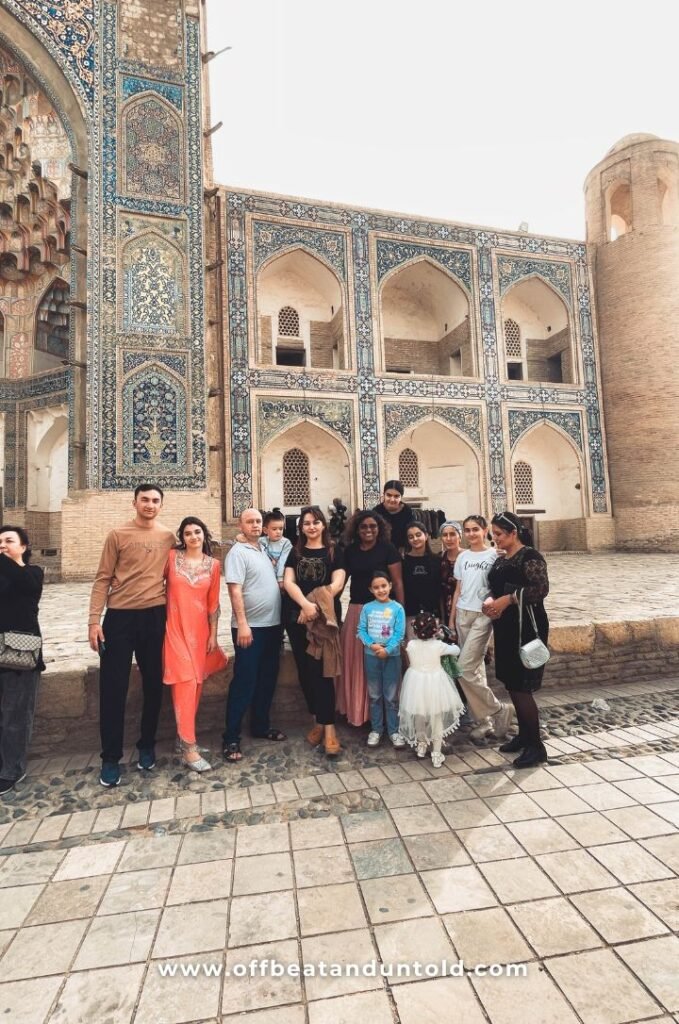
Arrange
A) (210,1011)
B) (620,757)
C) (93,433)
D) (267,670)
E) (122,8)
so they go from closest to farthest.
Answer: (210,1011)
(620,757)
(267,670)
(93,433)
(122,8)

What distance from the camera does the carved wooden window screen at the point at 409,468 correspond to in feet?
54.3

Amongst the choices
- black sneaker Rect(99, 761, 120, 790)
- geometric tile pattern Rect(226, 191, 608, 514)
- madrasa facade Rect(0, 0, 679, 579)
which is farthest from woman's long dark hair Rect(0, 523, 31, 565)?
geometric tile pattern Rect(226, 191, 608, 514)

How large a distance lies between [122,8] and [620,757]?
1650 centimetres

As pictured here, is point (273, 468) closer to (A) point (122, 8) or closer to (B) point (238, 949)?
(A) point (122, 8)

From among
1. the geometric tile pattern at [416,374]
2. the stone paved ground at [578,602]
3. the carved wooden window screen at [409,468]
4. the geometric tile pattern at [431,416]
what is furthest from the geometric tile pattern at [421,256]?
the stone paved ground at [578,602]

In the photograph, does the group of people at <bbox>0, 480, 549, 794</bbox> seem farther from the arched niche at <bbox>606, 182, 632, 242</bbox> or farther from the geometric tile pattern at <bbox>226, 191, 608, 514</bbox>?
the arched niche at <bbox>606, 182, 632, 242</bbox>

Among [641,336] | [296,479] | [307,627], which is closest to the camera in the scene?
[307,627]

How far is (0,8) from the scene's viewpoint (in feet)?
37.1

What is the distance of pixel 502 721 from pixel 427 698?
708mm

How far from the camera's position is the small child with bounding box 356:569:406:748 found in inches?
135

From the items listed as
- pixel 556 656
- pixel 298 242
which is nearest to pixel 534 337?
pixel 298 242

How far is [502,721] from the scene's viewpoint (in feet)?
11.8

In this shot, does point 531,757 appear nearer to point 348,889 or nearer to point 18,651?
point 348,889

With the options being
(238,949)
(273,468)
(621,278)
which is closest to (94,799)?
(238,949)
